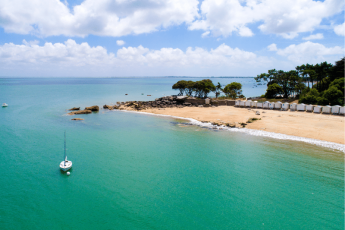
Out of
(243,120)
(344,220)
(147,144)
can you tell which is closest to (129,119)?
(147,144)

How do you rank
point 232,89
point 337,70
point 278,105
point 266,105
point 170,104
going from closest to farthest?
point 278,105 → point 266,105 → point 337,70 → point 170,104 → point 232,89

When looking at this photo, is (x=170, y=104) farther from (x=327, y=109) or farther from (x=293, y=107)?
(x=327, y=109)

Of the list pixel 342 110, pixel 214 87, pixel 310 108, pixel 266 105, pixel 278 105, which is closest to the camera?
pixel 342 110

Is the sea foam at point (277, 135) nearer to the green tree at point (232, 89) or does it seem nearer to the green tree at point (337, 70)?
the green tree at point (232, 89)

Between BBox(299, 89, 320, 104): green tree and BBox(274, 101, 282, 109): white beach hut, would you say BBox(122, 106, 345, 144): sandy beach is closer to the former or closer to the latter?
BBox(274, 101, 282, 109): white beach hut

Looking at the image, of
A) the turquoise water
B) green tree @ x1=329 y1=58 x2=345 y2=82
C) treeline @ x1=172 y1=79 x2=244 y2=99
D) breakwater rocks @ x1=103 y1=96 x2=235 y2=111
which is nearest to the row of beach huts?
breakwater rocks @ x1=103 y1=96 x2=235 y2=111

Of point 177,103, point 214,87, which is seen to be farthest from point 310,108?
point 214,87
